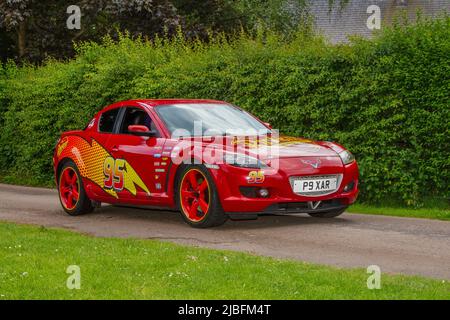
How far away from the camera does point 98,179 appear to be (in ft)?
39.8

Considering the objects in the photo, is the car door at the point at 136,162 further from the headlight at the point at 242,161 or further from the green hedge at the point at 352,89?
the green hedge at the point at 352,89

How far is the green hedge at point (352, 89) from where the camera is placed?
41.7 ft

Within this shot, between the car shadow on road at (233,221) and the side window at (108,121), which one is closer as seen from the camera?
the car shadow on road at (233,221)

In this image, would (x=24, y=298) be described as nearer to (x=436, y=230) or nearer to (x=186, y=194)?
(x=186, y=194)

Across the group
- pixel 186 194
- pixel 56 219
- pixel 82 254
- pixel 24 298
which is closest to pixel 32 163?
pixel 56 219

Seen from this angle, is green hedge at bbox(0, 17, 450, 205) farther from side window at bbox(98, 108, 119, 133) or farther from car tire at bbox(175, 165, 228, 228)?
car tire at bbox(175, 165, 228, 228)

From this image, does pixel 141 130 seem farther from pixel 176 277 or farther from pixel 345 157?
pixel 176 277

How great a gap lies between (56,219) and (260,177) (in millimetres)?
3635

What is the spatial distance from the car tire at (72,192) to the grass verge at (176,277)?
341 cm

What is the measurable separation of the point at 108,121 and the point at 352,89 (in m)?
3.87

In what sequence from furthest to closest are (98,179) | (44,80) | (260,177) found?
(44,80) < (98,179) < (260,177)

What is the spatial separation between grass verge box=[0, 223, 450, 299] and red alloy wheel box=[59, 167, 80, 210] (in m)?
3.56

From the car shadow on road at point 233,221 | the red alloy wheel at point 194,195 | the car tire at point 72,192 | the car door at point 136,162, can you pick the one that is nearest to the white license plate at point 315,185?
the car shadow on road at point 233,221
